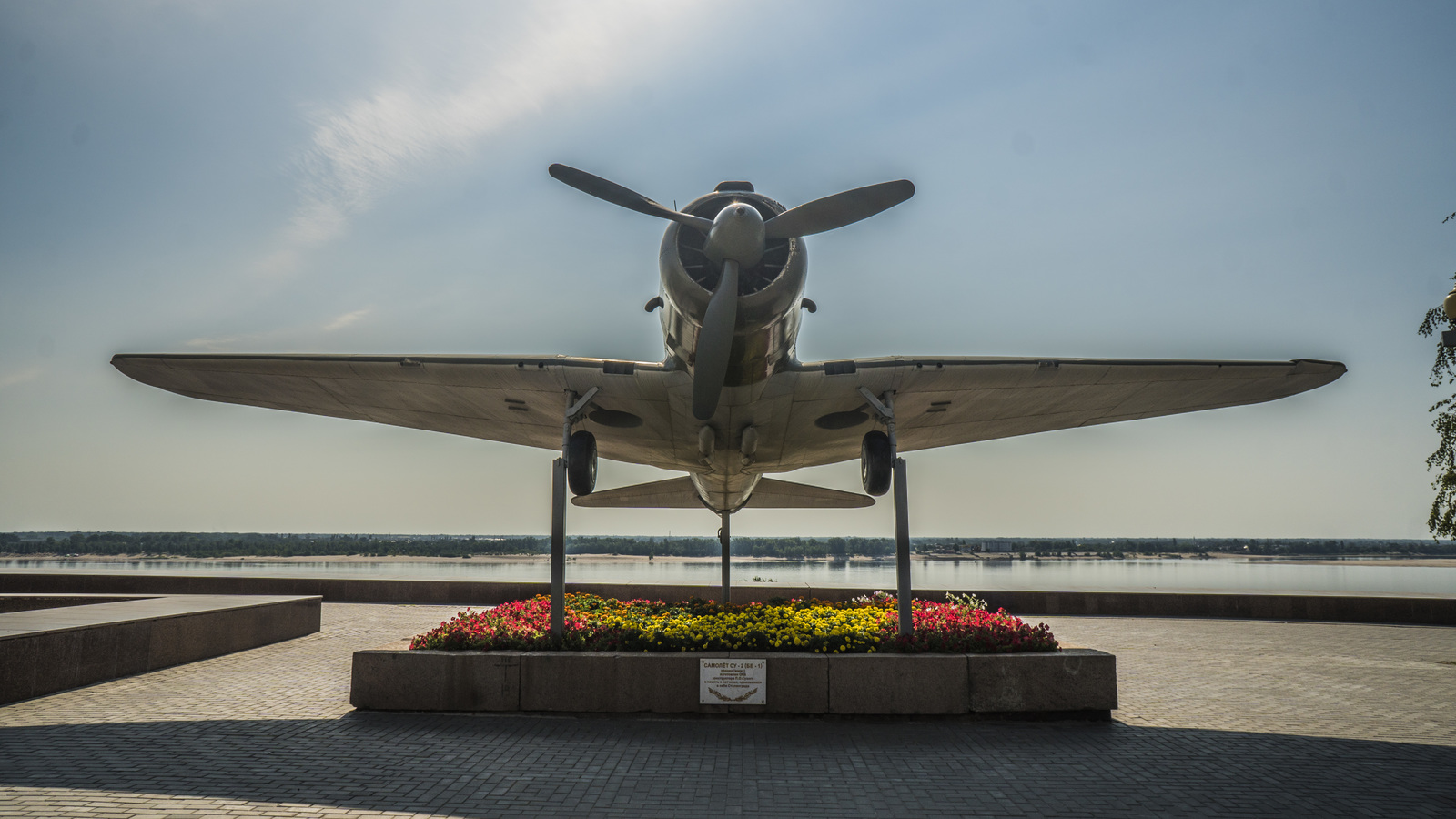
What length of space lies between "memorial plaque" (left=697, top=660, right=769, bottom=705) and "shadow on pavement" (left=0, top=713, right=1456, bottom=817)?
0.28 meters

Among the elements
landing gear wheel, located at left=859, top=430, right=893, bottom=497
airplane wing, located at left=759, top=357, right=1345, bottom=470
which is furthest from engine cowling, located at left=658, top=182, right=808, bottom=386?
landing gear wheel, located at left=859, top=430, right=893, bottom=497

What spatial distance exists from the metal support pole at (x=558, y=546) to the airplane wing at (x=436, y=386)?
1.43 m

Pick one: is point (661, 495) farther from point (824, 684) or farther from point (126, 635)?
point (126, 635)

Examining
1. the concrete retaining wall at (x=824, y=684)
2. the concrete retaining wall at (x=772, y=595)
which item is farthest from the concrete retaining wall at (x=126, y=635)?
the concrete retaining wall at (x=772, y=595)

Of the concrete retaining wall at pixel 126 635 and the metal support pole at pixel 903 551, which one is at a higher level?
the metal support pole at pixel 903 551

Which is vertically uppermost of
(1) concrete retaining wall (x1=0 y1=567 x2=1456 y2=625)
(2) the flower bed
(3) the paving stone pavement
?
(2) the flower bed

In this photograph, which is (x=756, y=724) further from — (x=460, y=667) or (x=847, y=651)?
(x=460, y=667)

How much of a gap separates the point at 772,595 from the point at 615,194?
14708mm

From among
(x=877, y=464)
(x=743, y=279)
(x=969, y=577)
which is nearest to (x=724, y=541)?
(x=877, y=464)

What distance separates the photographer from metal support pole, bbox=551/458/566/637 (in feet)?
31.4

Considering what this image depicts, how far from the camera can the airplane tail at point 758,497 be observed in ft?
56.1

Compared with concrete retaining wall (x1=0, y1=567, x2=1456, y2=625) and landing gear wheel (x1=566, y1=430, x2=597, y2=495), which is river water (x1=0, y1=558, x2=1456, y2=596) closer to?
concrete retaining wall (x1=0, y1=567, x2=1456, y2=625)

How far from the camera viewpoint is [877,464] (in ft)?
36.2

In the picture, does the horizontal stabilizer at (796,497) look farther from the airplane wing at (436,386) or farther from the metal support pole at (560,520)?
the metal support pole at (560,520)
